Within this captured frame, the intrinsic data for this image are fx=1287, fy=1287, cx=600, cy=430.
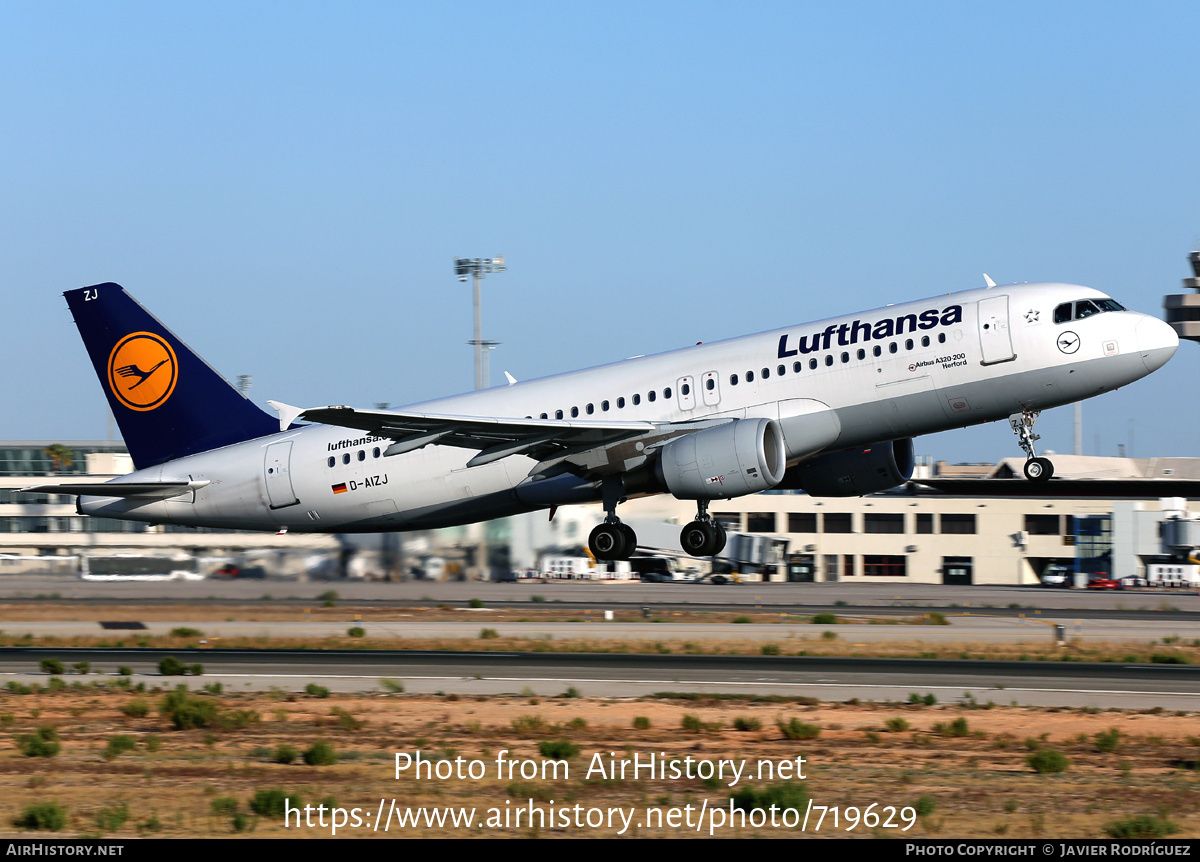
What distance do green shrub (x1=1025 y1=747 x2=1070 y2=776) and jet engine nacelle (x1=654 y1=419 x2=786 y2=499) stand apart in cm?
1009

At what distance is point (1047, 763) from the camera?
61.5ft

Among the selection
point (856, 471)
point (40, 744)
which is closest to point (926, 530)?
point (856, 471)

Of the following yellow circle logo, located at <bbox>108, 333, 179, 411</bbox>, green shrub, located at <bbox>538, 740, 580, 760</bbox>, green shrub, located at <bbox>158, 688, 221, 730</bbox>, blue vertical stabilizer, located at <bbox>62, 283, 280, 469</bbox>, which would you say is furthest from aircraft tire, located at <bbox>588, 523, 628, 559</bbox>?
yellow circle logo, located at <bbox>108, 333, 179, 411</bbox>

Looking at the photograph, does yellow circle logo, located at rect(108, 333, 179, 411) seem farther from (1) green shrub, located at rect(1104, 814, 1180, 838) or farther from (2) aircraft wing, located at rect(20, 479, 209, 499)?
(1) green shrub, located at rect(1104, 814, 1180, 838)

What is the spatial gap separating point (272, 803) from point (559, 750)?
5.03 meters

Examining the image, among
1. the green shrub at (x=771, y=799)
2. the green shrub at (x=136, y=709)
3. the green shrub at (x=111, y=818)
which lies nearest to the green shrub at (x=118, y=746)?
the green shrub at (x=136, y=709)

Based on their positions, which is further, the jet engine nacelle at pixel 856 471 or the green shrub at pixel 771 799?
the jet engine nacelle at pixel 856 471

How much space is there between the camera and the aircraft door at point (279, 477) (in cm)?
3366

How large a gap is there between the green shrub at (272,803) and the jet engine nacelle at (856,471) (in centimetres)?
1764

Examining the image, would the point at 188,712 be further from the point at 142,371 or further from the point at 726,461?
the point at 142,371

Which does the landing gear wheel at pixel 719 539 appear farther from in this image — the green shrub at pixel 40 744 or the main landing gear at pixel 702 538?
the green shrub at pixel 40 744

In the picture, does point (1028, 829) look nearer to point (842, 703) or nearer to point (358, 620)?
point (842, 703)

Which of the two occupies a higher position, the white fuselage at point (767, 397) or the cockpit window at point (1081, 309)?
the cockpit window at point (1081, 309)

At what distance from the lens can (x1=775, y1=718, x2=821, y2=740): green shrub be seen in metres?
21.7
